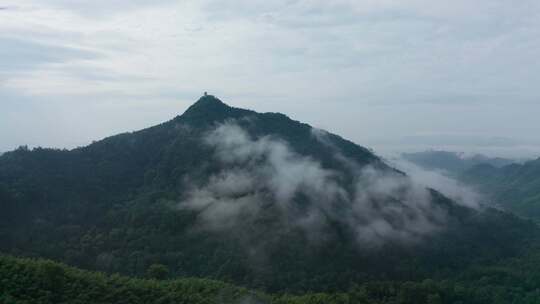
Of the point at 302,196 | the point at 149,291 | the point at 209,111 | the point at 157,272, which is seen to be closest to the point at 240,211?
the point at 302,196

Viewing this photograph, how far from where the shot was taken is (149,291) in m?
38.6

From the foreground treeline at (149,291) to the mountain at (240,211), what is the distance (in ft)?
32.4

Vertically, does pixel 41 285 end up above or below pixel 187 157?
below

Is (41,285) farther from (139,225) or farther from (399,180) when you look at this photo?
(399,180)

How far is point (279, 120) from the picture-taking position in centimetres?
10581

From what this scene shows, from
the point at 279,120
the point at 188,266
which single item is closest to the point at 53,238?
the point at 188,266

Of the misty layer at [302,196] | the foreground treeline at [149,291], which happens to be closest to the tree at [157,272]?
the foreground treeline at [149,291]

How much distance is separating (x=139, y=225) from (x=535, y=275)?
161 ft

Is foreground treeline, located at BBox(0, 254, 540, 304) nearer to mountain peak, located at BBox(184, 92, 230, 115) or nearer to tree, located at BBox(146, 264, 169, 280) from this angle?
tree, located at BBox(146, 264, 169, 280)

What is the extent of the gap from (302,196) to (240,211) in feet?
34.7

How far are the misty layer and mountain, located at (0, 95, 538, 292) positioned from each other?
0.81 ft

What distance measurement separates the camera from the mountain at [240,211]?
65250 millimetres

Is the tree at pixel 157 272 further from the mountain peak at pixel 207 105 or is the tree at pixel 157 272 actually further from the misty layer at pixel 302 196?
the mountain peak at pixel 207 105

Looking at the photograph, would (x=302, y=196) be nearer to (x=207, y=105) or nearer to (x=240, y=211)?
(x=240, y=211)
